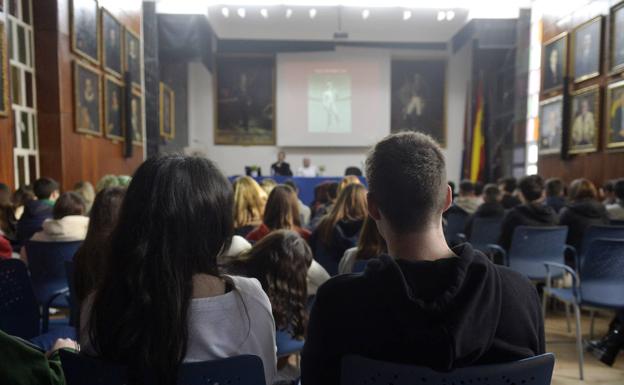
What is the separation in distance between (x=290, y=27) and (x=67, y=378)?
1434cm

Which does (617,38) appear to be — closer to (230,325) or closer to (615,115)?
(615,115)

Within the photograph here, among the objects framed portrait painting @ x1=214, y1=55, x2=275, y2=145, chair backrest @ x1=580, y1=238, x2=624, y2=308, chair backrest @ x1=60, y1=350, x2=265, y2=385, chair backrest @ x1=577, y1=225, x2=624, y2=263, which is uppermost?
framed portrait painting @ x1=214, y1=55, x2=275, y2=145

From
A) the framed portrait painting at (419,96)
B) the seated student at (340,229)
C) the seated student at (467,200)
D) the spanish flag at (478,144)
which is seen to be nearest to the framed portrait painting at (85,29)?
the seated student at (340,229)

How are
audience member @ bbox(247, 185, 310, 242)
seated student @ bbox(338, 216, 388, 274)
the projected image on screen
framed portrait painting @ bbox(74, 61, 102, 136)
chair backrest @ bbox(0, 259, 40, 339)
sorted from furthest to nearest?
the projected image on screen, framed portrait painting @ bbox(74, 61, 102, 136), audience member @ bbox(247, 185, 310, 242), seated student @ bbox(338, 216, 388, 274), chair backrest @ bbox(0, 259, 40, 339)

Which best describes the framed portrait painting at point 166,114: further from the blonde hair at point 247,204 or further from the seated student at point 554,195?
the seated student at point 554,195

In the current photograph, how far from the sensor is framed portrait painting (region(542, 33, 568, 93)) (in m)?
9.27

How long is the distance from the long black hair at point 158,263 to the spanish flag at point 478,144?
13843 mm

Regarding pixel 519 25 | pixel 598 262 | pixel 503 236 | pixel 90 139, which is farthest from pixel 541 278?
pixel 519 25

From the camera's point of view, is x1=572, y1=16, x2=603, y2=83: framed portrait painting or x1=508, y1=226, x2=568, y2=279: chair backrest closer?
x1=508, y1=226, x2=568, y2=279: chair backrest

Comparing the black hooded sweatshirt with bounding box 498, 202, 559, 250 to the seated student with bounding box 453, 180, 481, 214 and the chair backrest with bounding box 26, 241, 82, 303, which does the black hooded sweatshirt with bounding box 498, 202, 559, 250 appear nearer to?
the seated student with bounding box 453, 180, 481, 214

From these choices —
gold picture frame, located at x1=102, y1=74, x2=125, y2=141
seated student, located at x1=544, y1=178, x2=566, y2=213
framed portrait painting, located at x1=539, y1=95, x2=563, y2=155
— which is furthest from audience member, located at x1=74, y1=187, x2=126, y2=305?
framed portrait painting, located at x1=539, y1=95, x2=563, y2=155

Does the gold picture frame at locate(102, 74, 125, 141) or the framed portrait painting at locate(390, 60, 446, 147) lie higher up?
the framed portrait painting at locate(390, 60, 446, 147)

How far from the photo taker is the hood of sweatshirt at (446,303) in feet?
3.41

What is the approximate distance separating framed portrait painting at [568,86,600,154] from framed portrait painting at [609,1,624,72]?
56 cm
